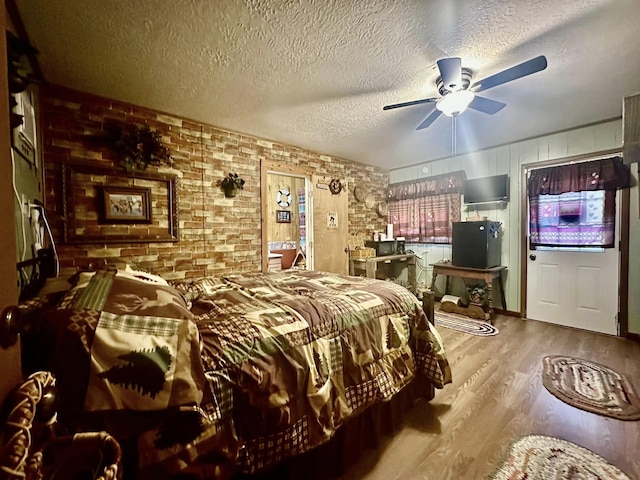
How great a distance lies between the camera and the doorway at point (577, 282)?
296cm

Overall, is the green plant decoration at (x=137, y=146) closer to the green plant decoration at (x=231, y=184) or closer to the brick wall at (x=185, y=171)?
the brick wall at (x=185, y=171)

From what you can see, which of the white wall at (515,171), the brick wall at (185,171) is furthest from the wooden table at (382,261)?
the brick wall at (185,171)

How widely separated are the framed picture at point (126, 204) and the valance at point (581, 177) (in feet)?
15.0

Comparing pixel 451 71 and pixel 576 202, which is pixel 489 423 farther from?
pixel 576 202

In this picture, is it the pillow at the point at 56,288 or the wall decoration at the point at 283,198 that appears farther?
the wall decoration at the point at 283,198

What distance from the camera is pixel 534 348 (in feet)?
8.92

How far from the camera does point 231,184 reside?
10.3 feet

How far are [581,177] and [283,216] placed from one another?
458 cm

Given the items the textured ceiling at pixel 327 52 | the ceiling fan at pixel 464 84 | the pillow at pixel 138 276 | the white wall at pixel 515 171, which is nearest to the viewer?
the pillow at pixel 138 276

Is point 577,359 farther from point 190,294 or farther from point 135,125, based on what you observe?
point 135,125

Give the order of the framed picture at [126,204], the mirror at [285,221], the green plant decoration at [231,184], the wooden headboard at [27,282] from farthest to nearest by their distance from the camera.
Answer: the mirror at [285,221] → the green plant decoration at [231,184] → the framed picture at [126,204] → the wooden headboard at [27,282]

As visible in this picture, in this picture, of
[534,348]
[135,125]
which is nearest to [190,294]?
[135,125]

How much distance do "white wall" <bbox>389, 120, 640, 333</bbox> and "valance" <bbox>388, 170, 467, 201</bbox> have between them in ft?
0.34

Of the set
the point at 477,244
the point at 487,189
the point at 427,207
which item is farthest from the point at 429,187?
the point at 477,244
